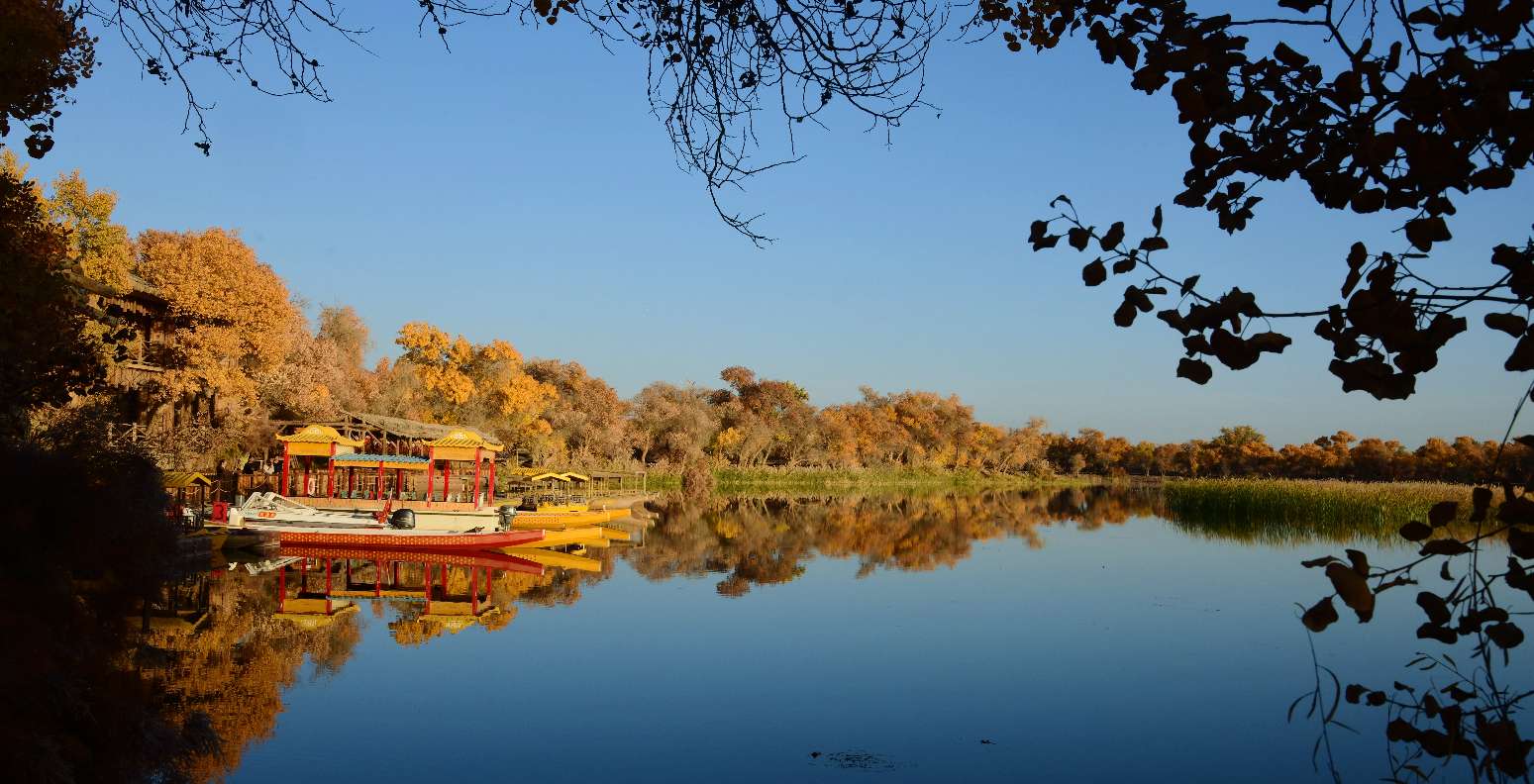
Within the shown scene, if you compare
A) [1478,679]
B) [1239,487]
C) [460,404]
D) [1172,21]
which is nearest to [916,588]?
[1478,679]

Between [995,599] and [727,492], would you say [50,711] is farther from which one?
[727,492]

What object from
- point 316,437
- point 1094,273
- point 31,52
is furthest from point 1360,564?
point 316,437

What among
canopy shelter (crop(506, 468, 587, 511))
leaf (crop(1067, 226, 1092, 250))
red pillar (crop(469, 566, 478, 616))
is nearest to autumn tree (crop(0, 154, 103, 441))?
red pillar (crop(469, 566, 478, 616))

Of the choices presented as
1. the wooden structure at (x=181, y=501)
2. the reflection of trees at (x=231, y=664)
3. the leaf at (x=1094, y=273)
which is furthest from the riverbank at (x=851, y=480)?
the leaf at (x=1094, y=273)

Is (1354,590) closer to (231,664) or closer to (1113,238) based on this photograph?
(1113,238)

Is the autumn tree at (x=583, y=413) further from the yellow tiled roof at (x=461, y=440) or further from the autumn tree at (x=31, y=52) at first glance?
the autumn tree at (x=31, y=52)

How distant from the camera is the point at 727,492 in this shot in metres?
50.9

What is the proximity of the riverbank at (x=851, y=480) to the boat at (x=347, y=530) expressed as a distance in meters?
24.9

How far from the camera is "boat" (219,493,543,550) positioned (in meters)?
22.3

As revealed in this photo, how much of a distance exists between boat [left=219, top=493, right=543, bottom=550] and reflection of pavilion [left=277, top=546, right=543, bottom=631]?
25 cm

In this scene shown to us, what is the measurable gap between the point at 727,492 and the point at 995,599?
33.3m

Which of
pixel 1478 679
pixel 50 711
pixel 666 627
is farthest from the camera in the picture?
pixel 666 627

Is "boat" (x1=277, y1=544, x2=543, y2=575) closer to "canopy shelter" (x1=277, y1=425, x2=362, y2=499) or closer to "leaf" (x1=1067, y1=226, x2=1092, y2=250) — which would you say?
"canopy shelter" (x1=277, y1=425, x2=362, y2=499)

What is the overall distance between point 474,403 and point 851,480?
1016 inches
